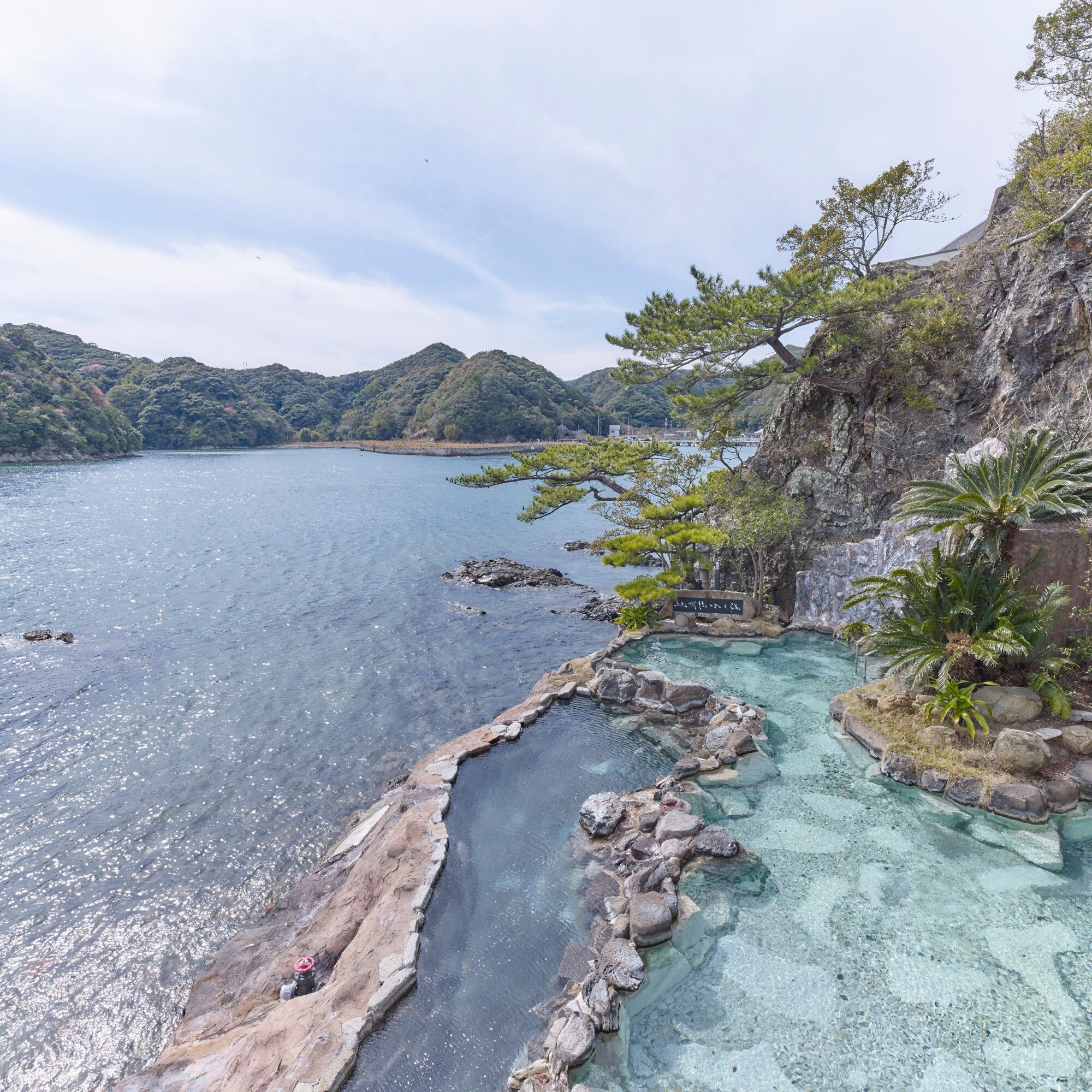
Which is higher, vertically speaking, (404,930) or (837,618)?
(837,618)

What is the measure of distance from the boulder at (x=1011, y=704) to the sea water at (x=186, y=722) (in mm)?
9578

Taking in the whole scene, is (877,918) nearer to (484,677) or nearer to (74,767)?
(484,677)

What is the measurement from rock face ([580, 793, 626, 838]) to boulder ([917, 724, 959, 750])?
4682mm

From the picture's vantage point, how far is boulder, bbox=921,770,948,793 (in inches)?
308

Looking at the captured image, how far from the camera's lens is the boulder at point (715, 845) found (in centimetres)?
687

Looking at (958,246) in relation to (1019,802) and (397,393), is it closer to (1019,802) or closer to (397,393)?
(1019,802)

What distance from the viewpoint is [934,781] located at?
787 centimetres

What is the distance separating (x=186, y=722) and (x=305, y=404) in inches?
5751

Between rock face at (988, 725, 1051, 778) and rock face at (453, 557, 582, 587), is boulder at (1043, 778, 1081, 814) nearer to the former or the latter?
rock face at (988, 725, 1051, 778)

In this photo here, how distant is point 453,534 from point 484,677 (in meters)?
22.6

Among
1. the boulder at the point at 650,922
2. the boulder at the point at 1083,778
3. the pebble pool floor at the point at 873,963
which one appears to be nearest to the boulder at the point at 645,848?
the pebble pool floor at the point at 873,963

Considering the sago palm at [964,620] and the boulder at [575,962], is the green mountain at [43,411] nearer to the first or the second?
the boulder at [575,962]

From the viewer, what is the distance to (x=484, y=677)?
15.6 m

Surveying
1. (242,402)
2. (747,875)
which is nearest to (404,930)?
(747,875)
